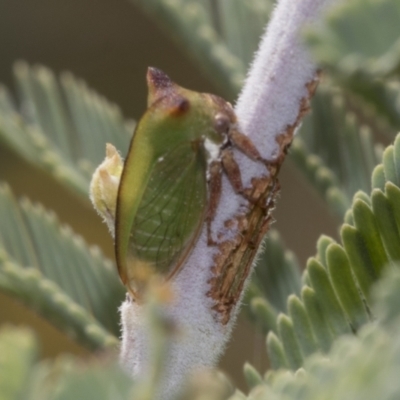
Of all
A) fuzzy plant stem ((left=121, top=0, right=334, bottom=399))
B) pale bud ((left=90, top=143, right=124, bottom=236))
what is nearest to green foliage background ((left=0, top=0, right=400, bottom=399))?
fuzzy plant stem ((left=121, top=0, right=334, bottom=399))

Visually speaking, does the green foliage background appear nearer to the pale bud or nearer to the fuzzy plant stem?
the fuzzy plant stem

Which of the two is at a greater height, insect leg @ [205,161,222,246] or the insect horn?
the insect horn

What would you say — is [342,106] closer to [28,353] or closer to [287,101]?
[287,101]

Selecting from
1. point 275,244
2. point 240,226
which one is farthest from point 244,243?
point 275,244

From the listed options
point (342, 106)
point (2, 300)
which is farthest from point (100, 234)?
point (342, 106)

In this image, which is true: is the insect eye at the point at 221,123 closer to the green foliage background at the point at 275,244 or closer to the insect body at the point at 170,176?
the insect body at the point at 170,176

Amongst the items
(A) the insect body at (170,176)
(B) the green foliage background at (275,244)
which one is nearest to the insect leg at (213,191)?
(A) the insect body at (170,176)

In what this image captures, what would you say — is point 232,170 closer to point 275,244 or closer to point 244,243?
point 244,243
